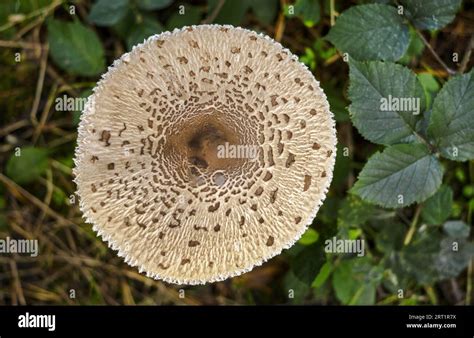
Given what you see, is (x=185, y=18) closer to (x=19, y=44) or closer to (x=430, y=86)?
(x=19, y=44)

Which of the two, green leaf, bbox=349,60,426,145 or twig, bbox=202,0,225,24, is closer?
green leaf, bbox=349,60,426,145

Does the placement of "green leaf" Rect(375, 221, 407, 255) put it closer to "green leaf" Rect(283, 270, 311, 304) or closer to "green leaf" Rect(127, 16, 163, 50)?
"green leaf" Rect(283, 270, 311, 304)

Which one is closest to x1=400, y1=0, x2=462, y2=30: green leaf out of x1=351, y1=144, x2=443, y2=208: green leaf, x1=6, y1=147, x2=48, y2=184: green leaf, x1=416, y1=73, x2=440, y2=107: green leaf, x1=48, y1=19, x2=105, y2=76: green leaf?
x1=416, y1=73, x2=440, y2=107: green leaf

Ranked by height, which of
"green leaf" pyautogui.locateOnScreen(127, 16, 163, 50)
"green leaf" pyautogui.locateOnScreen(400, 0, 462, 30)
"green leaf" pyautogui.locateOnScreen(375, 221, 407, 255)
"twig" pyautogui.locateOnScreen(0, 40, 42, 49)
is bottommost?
"green leaf" pyautogui.locateOnScreen(375, 221, 407, 255)

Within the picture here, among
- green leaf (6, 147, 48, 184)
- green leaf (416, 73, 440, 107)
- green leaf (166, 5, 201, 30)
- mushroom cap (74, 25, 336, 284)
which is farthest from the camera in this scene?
green leaf (6, 147, 48, 184)

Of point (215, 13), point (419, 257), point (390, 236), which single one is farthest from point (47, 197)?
point (419, 257)
